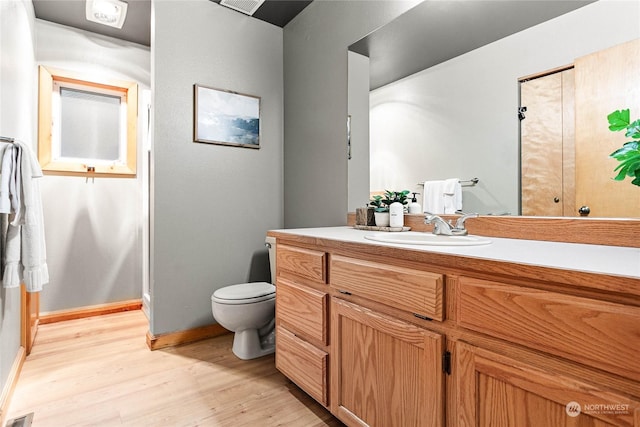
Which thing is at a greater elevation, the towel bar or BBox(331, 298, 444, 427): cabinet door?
the towel bar

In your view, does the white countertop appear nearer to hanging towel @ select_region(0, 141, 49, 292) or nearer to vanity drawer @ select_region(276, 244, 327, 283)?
vanity drawer @ select_region(276, 244, 327, 283)

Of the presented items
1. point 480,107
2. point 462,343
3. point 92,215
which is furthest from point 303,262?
point 92,215

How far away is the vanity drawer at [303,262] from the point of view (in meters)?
1.37

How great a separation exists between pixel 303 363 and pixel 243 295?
0.65 metres

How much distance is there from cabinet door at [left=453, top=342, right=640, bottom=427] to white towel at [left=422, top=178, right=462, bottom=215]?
0.85 meters

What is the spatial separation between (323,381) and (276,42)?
8.38 ft

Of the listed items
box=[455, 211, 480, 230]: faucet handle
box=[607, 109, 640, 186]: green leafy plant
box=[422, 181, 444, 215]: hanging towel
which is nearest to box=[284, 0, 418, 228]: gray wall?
box=[422, 181, 444, 215]: hanging towel

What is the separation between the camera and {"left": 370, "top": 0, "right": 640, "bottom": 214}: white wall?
1.19 m

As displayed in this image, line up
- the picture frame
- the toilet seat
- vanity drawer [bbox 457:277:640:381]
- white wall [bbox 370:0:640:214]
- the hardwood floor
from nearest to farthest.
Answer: vanity drawer [bbox 457:277:640:381]
white wall [bbox 370:0:640:214]
the hardwood floor
the toilet seat
the picture frame

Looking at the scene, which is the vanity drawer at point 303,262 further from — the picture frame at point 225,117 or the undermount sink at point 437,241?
the picture frame at point 225,117

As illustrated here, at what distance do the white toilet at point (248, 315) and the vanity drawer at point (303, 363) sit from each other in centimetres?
35

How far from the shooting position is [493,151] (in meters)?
1.43

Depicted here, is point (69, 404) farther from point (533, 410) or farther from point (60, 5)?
point (60, 5)

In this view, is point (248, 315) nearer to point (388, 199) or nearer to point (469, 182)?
point (388, 199)
